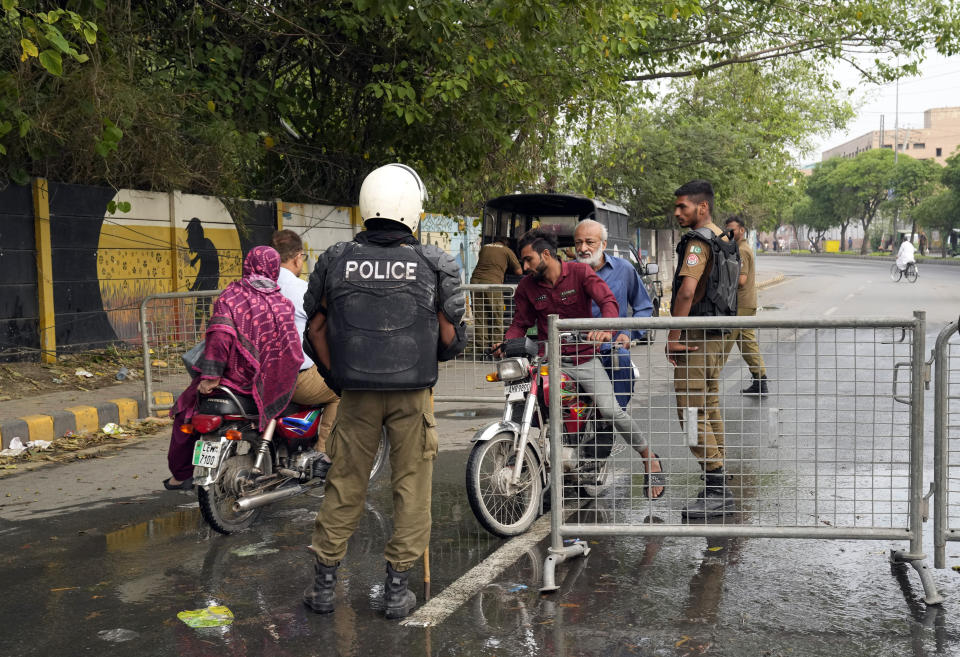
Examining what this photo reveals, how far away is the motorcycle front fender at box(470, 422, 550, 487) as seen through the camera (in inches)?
211

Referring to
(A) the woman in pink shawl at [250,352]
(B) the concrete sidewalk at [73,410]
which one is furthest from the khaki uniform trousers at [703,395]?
(B) the concrete sidewalk at [73,410]

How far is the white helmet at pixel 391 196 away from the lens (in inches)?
167

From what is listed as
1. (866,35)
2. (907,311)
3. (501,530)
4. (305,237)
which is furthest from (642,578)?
(907,311)

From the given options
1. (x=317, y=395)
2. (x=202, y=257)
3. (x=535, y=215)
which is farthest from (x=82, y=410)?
(x=535, y=215)

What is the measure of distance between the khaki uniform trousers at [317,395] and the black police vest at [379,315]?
1.68 metres

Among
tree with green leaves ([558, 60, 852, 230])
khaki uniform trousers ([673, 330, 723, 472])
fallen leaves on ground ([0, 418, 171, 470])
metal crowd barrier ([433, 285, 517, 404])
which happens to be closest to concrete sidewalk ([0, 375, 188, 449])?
fallen leaves on ground ([0, 418, 171, 470])

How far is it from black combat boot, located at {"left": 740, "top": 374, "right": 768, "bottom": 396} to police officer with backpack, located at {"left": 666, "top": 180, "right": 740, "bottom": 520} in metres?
0.20

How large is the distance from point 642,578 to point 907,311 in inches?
719

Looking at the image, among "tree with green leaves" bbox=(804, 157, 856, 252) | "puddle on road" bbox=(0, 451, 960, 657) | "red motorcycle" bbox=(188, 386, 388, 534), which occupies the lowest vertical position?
"puddle on road" bbox=(0, 451, 960, 657)

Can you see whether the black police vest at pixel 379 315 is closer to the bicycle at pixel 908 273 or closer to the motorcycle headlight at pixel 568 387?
the motorcycle headlight at pixel 568 387

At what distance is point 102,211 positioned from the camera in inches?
470

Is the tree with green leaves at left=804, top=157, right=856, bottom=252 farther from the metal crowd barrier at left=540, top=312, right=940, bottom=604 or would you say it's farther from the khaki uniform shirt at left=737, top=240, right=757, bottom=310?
the metal crowd barrier at left=540, top=312, right=940, bottom=604

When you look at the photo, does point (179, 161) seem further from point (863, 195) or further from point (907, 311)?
point (863, 195)

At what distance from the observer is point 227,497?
5.52m
